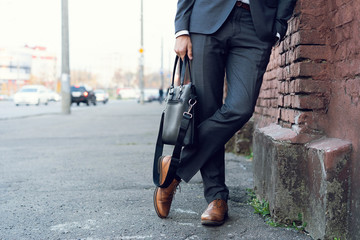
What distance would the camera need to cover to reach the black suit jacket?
7.95ft

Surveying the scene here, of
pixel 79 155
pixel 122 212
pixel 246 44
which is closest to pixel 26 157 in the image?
pixel 79 155

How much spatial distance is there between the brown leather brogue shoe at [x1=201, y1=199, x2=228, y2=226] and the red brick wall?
67cm

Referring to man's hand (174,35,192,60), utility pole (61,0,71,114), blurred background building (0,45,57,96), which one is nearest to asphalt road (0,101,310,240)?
man's hand (174,35,192,60)

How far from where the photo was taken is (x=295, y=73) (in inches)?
102

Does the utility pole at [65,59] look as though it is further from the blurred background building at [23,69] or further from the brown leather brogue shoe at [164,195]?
the blurred background building at [23,69]

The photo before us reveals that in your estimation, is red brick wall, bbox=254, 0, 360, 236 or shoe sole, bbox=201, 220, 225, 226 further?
shoe sole, bbox=201, 220, 225, 226

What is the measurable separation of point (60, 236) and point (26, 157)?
3.55 meters

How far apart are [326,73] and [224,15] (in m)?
0.71

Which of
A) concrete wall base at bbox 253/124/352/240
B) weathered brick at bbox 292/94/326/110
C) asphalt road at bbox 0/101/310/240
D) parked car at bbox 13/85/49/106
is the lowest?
parked car at bbox 13/85/49/106

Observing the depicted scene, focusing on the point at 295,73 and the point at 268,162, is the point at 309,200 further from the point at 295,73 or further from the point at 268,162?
the point at 295,73

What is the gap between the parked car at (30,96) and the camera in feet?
106

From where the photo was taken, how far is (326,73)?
8.20 feet

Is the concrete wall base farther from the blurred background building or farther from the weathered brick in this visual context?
the blurred background building

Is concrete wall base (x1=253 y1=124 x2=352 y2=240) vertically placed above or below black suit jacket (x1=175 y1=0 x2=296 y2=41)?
below
